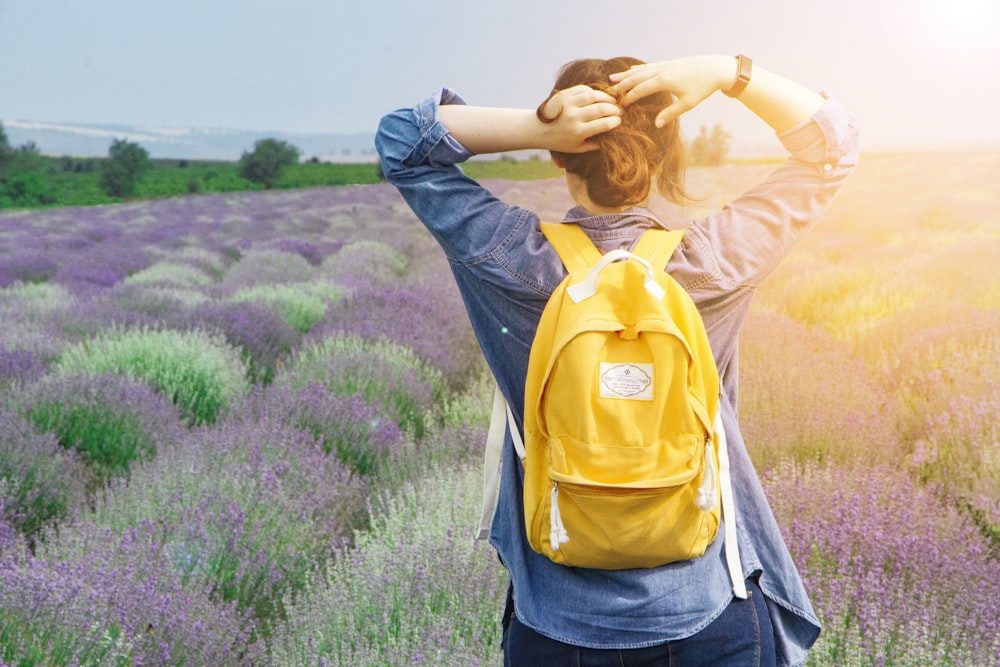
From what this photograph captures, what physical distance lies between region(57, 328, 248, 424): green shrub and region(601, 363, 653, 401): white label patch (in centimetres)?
358

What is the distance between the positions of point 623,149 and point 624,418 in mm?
386

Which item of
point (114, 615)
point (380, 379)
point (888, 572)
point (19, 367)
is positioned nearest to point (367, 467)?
point (380, 379)

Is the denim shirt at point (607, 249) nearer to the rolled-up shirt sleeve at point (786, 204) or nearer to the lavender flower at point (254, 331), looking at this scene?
the rolled-up shirt sleeve at point (786, 204)

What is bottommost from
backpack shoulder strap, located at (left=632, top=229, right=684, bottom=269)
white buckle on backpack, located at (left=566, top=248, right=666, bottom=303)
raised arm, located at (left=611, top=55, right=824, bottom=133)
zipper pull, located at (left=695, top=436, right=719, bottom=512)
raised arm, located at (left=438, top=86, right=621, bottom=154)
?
zipper pull, located at (left=695, top=436, right=719, bottom=512)

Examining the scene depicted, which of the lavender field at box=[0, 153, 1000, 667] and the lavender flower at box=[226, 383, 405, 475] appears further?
the lavender flower at box=[226, 383, 405, 475]

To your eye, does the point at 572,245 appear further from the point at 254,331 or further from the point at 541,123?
the point at 254,331

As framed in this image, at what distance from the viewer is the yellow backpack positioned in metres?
1.04

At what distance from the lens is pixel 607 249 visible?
3.90 feet

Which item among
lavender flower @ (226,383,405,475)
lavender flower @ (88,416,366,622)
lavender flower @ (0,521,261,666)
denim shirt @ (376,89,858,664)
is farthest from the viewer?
lavender flower @ (226,383,405,475)

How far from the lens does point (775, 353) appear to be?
14.7ft

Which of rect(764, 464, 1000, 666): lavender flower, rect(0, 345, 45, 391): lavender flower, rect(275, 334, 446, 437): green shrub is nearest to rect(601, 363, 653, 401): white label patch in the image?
rect(764, 464, 1000, 666): lavender flower

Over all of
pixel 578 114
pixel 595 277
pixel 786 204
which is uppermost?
pixel 578 114

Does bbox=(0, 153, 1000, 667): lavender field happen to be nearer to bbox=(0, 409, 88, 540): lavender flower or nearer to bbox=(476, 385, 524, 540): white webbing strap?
bbox=(0, 409, 88, 540): lavender flower

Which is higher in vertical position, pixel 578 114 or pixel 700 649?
pixel 578 114
